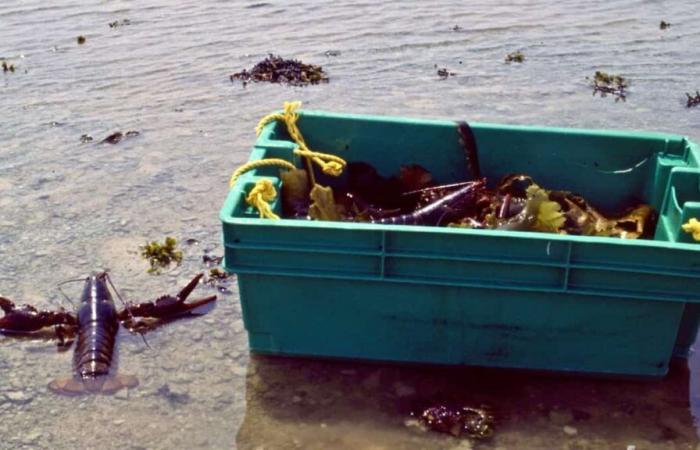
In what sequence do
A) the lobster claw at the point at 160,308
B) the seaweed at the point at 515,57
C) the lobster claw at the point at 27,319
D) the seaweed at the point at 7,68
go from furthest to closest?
1. the seaweed at the point at 515,57
2. the seaweed at the point at 7,68
3. the lobster claw at the point at 160,308
4. the lobster claw at the point at 27,319

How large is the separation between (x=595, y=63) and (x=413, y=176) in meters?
6.85

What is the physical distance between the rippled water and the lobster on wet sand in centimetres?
14

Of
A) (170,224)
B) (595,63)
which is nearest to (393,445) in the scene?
(170,224)

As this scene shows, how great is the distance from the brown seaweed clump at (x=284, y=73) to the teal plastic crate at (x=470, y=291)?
594 cm

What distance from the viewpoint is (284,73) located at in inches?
457

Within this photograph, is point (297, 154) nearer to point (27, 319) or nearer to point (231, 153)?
point (27, 319)

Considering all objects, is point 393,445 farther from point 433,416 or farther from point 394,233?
point 394,233

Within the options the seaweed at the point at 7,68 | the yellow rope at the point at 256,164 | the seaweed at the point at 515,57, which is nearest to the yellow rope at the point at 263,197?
the yellow rope at the point at 256,164

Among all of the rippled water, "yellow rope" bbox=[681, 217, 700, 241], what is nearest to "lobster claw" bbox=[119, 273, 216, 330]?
the rippled water

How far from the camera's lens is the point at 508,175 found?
637cm

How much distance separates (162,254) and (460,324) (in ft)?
9.58

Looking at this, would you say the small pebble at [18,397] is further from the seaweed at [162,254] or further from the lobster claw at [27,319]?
the seaweed at [162,254]

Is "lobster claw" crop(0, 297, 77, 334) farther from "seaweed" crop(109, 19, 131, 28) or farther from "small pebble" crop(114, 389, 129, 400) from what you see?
"seaweed" crop(109, 19, 131, 28)

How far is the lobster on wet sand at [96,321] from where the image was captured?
5457 millimetres
